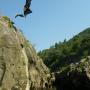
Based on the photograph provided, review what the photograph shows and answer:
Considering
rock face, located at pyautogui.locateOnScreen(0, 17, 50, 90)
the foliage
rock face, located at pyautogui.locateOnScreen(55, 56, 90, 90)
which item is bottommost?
rock face, located at pyautogui.locateOnScreen(0, 17, 50, 90)

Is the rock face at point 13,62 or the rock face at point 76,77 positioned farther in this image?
the rock face at point 76,77

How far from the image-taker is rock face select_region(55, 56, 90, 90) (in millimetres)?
42500

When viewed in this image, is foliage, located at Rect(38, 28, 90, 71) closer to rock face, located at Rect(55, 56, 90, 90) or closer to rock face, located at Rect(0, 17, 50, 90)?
rock face, located at Rect(55, 56, 90, 90)

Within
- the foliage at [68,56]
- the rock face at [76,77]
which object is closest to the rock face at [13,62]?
the rock face at [76,77]

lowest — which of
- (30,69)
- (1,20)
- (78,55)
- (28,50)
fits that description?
(30,69)

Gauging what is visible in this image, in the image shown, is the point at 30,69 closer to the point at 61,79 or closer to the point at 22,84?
the point at 22,84

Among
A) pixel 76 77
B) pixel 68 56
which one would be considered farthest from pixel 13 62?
pixel 68 56

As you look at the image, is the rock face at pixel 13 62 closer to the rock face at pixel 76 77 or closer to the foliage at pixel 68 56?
the rock face at pixel 76 77

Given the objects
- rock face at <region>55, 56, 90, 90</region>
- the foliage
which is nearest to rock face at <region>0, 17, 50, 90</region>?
rock face at <region>55, 56, 90, 90</region>

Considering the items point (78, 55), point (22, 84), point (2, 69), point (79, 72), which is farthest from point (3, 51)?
point (78, 55)

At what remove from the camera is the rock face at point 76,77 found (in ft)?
139

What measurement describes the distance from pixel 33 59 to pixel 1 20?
13.6 feet

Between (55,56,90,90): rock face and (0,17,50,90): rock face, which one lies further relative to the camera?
(55,56,90,90): rock face

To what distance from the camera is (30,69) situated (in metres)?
24.7
